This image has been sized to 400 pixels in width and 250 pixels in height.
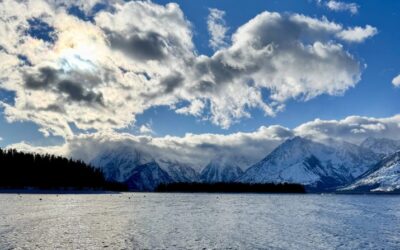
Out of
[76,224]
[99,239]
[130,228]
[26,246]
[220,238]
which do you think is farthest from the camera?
[76,224]

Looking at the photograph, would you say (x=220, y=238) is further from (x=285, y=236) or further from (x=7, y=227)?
(x=7, y=227)

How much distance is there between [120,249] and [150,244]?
460 centimetres

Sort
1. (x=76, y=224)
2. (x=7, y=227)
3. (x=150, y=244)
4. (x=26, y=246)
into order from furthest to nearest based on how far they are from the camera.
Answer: (x=76, y=224)
(x=7, y=227)
(x=150, y=244)
(x=26, y=246)

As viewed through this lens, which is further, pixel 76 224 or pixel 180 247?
pixel 76 224

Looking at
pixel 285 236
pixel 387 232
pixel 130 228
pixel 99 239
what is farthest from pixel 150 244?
pixel 387 232

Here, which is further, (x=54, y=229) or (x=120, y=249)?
(x=54, y=229)

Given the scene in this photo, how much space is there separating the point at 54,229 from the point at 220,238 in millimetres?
24699

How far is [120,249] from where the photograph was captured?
141 ft

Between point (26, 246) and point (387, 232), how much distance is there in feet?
182

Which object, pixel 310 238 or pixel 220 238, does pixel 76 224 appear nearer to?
pixel 220 238

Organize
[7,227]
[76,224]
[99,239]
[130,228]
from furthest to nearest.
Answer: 1. [76,224]
2. [130,228]
3. [7,227]
4. [99,239]

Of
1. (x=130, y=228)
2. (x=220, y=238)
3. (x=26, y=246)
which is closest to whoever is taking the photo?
(x=26, y=246)

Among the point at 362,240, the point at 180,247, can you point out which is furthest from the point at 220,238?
the point at 362,240

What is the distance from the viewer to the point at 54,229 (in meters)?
59.0
